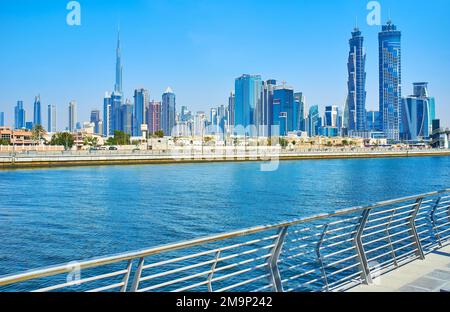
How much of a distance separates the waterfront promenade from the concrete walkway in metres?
51.3

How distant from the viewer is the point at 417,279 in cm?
468

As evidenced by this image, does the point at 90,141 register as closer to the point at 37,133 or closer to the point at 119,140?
the point at 119,140

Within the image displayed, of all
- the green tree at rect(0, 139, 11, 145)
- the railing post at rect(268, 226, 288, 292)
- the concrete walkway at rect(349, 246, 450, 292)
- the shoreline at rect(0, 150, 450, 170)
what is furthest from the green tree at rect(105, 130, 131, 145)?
the railing post at rect(268, 226, 288, 292)

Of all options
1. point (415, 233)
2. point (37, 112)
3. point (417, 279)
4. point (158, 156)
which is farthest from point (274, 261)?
point (37, 112)

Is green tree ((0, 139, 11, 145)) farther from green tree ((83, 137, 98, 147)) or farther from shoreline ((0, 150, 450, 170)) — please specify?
shoreline ((0, 150, 450, 170))

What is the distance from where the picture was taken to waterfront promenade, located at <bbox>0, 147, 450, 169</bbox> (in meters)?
51.7

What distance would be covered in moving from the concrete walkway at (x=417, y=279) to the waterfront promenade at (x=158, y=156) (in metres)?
51.3

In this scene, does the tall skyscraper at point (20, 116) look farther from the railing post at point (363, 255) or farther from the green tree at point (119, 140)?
the railing post at point (363, 255)

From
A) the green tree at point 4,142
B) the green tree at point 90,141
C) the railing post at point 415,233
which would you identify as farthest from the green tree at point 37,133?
the railing post at point 415,233

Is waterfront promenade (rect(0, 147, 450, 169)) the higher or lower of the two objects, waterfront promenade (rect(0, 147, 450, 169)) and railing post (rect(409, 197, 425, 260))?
the higher

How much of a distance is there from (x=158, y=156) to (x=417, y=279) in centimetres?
6172

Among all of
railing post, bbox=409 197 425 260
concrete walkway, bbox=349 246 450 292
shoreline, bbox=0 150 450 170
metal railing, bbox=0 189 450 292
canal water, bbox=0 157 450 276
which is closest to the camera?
metal railing, bbox=0 189 450 292

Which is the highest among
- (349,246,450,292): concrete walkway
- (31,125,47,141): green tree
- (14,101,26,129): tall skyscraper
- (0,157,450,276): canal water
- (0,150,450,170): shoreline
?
(14,101,26,129): tall skyscraper
